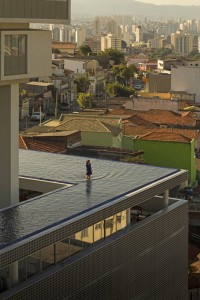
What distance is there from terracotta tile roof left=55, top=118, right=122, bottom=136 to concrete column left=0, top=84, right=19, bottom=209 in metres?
10.5

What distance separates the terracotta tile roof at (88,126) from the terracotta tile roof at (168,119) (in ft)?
12.6

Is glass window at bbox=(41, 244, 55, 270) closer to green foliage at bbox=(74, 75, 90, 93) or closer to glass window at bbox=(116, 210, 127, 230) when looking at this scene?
glass window at bbox=(116, 210, 127, 230)

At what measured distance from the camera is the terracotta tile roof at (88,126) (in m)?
18.7

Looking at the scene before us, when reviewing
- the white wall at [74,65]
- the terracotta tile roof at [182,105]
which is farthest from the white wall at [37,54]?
the white wall at [74,65]

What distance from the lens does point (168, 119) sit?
23641mm

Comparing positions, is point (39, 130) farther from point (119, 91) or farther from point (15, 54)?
point (119, 91)

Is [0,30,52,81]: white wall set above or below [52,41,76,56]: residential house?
above

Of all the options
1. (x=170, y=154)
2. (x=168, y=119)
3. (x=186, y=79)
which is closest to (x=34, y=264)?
(x=170, y=154)

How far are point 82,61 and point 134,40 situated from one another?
74.7 metres

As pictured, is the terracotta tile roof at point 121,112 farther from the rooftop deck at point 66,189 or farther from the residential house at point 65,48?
the residential house at point 65,48

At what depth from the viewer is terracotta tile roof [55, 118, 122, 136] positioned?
1873cm

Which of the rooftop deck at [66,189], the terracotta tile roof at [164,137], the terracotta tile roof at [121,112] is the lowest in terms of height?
the terracotta tile roof at [121,112]

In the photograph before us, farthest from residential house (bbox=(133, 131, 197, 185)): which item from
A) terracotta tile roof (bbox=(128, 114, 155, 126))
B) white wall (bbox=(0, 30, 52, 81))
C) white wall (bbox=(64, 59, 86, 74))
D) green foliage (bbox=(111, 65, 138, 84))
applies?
white wall (bbox=(64, 59, 86, 74))

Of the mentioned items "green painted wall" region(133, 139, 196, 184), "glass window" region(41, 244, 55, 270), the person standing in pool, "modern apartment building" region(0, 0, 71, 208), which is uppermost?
"modern apartment building" region(0, 0, 71, 208)
